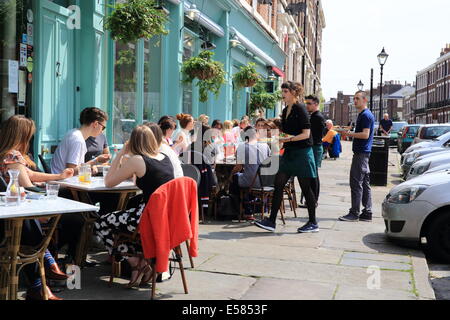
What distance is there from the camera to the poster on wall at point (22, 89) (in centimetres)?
756

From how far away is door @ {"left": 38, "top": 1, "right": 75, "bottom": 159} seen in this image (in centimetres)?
793

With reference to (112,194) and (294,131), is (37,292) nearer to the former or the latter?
(112,194)

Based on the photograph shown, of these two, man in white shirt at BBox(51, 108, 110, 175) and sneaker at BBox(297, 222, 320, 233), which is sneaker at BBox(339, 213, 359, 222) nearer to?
sneaker at BBox(297, 222, 320, 233)

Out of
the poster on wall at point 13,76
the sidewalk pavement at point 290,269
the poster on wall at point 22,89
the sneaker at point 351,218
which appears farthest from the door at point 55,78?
the sneaker at point 351,218

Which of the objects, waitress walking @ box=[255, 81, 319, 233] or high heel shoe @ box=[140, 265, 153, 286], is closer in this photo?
high heel shoe @ box=[140, 265, 153, 286]

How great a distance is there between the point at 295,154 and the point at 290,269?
2.37m

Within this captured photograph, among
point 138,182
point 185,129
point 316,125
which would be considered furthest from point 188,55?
point 138,182

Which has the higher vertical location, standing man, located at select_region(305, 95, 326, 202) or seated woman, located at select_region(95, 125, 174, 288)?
standing man, located at select_region(305, 95, 326, 202)

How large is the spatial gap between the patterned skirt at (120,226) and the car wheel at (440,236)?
148 inches

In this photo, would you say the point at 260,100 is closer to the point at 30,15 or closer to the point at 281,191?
the point at 281,191

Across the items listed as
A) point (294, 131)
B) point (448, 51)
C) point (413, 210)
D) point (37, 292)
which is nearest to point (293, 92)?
point (294, 131)

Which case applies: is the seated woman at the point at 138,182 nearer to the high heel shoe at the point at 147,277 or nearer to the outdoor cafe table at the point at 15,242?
the high heel shoe at the point at 147,277

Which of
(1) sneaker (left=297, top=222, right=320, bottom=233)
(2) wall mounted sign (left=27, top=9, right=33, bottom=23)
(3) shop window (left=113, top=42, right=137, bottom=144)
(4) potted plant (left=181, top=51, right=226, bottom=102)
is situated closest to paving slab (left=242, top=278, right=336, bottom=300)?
(1) sneaker (left=297, top=222, right=320, bottom=233)

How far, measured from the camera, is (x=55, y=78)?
8.21m
